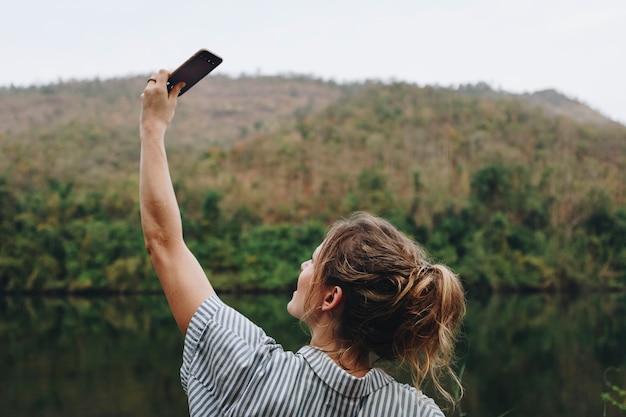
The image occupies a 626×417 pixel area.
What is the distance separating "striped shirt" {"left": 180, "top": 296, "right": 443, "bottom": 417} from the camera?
0.95 m

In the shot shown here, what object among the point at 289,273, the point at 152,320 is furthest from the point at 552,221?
the point at 152,320

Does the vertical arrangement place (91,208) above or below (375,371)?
below

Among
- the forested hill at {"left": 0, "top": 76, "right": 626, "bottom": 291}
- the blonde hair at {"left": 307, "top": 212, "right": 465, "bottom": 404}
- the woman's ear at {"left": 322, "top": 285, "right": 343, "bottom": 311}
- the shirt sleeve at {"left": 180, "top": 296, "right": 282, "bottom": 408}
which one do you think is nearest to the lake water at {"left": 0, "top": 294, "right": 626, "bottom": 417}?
the blonde hair at {"left": 307, "top": 212, "right": 465, "bottom": 404}

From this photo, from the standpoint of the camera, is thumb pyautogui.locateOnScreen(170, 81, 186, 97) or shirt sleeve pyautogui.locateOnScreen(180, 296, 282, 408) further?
thumb pyautogui.locateOnScreen(170, 81, 186, 97)

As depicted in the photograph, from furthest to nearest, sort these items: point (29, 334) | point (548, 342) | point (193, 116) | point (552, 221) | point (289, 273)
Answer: point (193, 116), point (552, 221), point (289, 273), point (29, 334), point (548, 342)

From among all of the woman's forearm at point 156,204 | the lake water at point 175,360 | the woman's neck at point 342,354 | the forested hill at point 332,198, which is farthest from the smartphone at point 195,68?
the forested hill at point 332,198

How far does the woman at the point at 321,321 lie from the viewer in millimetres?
957

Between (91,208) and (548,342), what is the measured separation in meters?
28.6

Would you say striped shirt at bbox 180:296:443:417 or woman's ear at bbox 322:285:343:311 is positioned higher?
woman's ear at bbox 322:285:343:311

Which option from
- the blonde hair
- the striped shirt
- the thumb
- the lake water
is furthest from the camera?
the lake water

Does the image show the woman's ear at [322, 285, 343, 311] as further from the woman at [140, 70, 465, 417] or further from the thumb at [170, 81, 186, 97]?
the thumb at [170, 81, 186, 97]

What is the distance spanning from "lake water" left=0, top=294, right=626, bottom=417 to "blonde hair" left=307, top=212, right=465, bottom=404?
339 cm

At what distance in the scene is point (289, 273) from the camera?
123ft

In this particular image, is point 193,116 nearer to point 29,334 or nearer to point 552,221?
point 552,221
